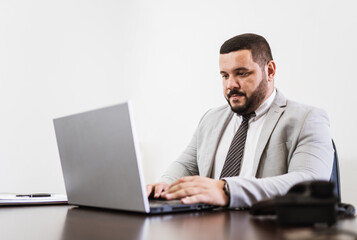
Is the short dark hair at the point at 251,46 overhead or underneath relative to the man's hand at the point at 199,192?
overhead

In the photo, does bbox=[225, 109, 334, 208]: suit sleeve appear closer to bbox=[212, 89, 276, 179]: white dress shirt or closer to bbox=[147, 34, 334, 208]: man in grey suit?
bbox=[147, 34, 334, 208]: man in grey suit

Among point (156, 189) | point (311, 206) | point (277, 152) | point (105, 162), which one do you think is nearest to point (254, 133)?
point (277, 152)

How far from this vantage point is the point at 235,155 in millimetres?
1888

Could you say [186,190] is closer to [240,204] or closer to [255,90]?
[240,204]

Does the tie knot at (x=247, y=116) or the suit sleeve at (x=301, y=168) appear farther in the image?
the tie knot at (x=247, y=116)

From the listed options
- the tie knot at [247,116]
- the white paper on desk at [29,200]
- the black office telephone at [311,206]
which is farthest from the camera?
the tie knot at [247,116]

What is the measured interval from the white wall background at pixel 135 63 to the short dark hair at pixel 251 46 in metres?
0.48

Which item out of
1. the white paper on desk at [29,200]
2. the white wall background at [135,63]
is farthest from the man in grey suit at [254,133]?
the white wall background at [135,63]

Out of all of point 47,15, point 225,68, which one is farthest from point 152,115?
point 225,68

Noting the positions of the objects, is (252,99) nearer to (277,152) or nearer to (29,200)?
(277,152)

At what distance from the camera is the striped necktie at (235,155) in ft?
6.13

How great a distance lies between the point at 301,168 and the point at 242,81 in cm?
59

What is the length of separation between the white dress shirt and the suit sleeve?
0.21 meters

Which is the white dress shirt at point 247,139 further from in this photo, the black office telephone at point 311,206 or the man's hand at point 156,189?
the black office telephone at point 311,206
